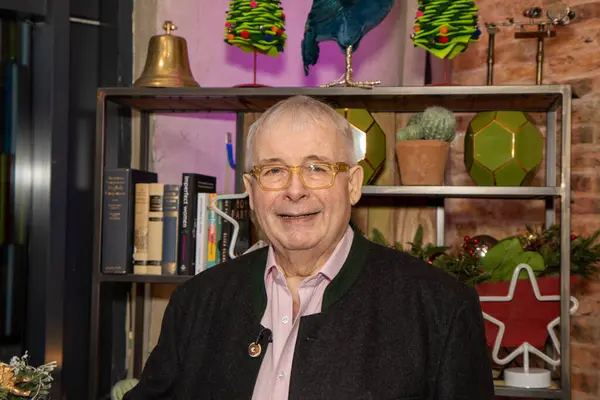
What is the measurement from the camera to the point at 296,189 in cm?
145

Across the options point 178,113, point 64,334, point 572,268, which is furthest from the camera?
point 178,113

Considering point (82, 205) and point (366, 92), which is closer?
point (366, 92)

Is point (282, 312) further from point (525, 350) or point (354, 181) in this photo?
point (525, 350)

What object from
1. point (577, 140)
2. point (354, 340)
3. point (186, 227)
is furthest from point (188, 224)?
point (577, 140)

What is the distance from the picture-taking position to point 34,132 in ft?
7.50

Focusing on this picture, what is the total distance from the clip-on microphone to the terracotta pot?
865mm

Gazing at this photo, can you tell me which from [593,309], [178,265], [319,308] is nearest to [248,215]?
[178,265]

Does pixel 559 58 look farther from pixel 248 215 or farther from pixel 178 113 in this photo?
pixel 178 113

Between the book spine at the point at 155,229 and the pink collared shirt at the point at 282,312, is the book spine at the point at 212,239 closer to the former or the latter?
the book spine at the point at 155,229

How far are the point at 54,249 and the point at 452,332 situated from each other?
1398 mm

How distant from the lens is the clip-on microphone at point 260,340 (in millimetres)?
1428

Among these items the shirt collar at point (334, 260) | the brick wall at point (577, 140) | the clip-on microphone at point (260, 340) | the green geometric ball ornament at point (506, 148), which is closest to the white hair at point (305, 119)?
the shirt collar at point (334, 260)

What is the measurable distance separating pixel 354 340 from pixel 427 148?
2.89 feet

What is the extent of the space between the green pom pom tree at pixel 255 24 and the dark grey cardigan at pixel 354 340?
89cm
